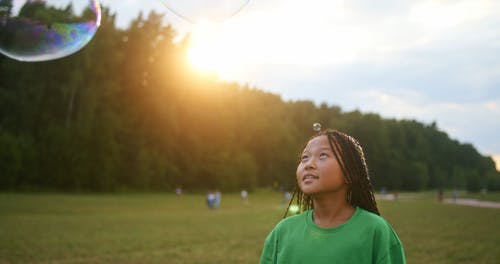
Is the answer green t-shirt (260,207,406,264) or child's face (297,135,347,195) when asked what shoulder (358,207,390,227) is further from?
child's face (297,135,347,195)

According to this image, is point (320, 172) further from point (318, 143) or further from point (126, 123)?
point (126, 123)

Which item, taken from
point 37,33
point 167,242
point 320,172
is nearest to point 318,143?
point 320,172

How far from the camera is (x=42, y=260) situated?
10.5 m

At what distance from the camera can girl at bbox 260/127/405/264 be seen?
2.38m

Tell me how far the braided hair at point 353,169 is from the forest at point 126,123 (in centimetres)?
4584

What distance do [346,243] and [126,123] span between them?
55079 mm

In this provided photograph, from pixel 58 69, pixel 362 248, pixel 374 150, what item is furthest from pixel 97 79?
pixel 374 150

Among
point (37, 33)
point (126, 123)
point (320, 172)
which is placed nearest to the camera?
point (320, 172)

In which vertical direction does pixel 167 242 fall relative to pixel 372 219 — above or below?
below

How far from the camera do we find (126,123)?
5550 centimetres

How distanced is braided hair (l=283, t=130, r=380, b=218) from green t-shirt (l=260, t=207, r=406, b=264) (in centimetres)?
13

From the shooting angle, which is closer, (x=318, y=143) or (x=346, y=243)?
(x=346, y=243)

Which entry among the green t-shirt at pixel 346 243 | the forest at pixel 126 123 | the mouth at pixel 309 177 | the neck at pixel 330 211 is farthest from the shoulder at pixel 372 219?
the forest at pixel 126 123

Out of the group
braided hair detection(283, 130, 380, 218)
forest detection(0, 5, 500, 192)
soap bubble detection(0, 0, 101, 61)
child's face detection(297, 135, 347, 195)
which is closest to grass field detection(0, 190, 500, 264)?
soap bubble detection(0, 0, 101, 61)
